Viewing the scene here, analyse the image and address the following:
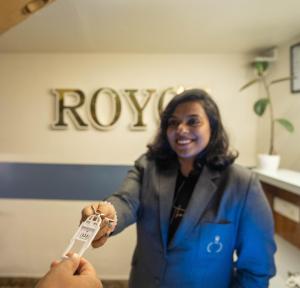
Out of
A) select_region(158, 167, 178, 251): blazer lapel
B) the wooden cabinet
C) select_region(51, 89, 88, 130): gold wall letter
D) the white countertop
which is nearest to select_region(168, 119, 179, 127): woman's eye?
select_region(158, 167, 178, 251): blazer lapel

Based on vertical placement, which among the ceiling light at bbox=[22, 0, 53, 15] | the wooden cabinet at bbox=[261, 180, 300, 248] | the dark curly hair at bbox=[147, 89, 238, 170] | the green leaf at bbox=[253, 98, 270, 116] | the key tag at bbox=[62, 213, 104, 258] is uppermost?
the ceiling light at bbox=[22, 0, 53, 15]

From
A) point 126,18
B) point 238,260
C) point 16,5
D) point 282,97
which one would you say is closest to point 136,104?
point 126,18

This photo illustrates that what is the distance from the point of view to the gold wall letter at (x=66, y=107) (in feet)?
9.25

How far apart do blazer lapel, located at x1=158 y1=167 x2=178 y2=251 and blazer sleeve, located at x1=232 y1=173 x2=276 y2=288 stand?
0.82 ft

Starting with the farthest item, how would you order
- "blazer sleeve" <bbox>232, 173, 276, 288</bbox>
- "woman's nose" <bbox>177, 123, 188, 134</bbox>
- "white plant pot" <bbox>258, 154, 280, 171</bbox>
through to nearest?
"white plant pot" <bbox>258, 154, 280, 171</bbox>
"woman's nose" <bbox>177, 123, 188, 134</bbox>
"blazer sleeve" <bbox>232, 173, 276, 288</bbox>

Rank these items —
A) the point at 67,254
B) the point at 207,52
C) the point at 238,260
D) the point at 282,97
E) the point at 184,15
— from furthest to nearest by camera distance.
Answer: the point at 207,52 < the point at 282,97 < the point at 184,15 < the point at 238,260 < the point at 67,254

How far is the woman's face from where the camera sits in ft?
3.75

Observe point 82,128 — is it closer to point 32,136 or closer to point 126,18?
point 32,136

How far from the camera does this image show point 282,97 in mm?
2500

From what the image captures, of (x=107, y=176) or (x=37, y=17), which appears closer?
(x=37, y=17)

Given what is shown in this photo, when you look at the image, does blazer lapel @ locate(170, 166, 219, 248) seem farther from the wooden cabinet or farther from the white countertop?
the wooden cabinet

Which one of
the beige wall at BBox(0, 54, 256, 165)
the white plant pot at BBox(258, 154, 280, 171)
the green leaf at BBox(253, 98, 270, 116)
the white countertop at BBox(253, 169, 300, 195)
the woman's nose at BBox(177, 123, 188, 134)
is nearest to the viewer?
the woman's nose at BBox(177, 123, 188, 134)

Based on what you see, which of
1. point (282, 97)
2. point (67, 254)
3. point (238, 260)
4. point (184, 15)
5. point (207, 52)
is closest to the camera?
point (67, 254)

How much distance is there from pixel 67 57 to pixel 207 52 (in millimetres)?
1292
